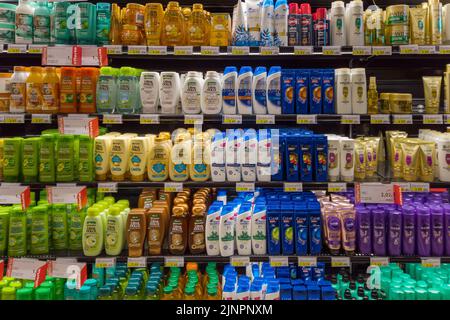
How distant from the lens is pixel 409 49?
2.60m

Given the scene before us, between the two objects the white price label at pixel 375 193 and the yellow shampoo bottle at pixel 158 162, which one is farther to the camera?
the yellow shampoo bottle at pixel 158 162

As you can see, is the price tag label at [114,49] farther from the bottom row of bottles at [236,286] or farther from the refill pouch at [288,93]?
the bottom row of bottles at [236,286]

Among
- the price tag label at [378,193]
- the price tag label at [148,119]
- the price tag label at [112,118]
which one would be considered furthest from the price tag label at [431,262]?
the price tag label at [112,118]

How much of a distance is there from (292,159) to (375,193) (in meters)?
0.55

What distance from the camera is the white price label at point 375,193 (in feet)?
8.33

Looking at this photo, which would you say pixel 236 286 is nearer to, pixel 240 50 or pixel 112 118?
pixel 112 118

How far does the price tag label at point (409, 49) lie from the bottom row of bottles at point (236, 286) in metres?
1.44

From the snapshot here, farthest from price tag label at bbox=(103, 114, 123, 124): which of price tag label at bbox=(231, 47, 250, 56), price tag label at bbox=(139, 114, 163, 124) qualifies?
price tag label at bbox=(231, 47, 250, 56)

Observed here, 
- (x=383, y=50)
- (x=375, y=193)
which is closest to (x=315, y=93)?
(x=383, y=50)

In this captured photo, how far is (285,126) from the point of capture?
12.2 ft

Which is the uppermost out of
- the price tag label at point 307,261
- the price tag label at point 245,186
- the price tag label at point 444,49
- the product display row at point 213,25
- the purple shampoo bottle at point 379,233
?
the product display row at point 213,25

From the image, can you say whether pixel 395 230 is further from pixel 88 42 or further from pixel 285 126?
pixel 88 42

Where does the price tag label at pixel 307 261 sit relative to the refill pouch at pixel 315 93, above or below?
below
